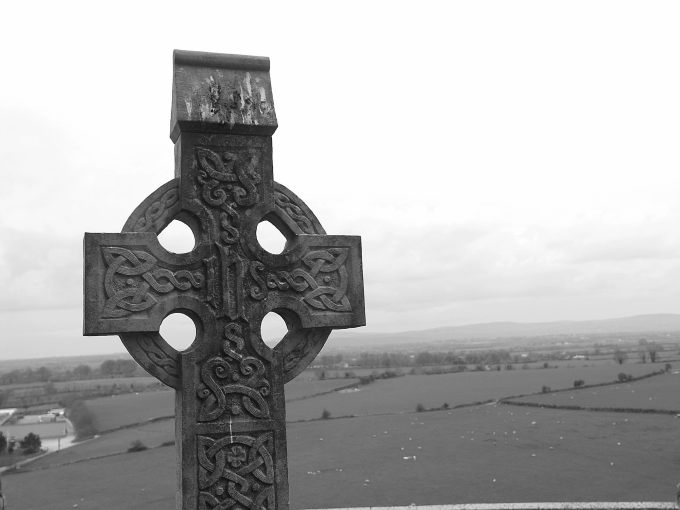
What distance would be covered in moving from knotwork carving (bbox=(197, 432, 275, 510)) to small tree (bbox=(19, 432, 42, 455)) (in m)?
32.5

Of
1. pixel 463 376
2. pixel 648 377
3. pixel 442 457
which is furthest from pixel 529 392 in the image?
pixel 442 457

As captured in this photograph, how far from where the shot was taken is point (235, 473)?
3.69m

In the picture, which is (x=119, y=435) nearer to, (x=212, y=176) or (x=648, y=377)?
(x=212, y=176)

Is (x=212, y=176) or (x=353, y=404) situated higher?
(x=212, y=176)

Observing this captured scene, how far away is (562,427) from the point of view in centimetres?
2880

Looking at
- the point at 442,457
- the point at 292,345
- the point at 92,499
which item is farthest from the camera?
the point at 442,457

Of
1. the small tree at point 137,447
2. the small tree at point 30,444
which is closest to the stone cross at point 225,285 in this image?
the small tree at point 137,447

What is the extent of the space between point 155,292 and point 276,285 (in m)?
0.73

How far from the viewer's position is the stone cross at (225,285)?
366 centimetres

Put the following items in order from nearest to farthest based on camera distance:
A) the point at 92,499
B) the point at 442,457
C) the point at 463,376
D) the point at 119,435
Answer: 1. the point at 92,499
2. the point at 442,457
3. the point at 119,435
4. the point at 463,376

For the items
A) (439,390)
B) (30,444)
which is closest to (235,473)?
(30,444)

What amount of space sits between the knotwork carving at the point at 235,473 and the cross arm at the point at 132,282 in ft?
2.61

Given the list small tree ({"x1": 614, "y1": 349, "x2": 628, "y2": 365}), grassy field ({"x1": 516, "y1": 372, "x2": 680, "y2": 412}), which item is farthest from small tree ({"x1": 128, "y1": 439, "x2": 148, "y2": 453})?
small tree ({"x1": 614, "y1": 349, "x2": 628, "y2": 365})

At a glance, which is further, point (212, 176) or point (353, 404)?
point (353, 404)
